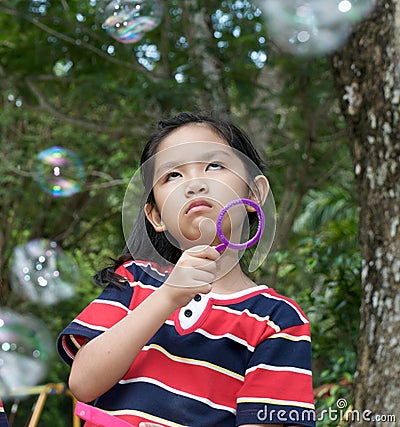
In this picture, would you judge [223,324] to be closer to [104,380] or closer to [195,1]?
[104,380]

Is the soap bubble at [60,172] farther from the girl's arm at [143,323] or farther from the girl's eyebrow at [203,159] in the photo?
the girl's arm at [143,323]

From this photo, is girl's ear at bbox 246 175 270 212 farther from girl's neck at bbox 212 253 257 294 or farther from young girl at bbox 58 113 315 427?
girl's neck at bbox 212 253 257 294

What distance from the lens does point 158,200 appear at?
4.01 ft

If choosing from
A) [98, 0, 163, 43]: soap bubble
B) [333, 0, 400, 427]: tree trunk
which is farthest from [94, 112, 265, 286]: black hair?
[98, 0, 163, 43]: soap bubble

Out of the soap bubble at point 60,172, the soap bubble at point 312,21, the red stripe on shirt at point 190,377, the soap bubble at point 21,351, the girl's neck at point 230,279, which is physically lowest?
the soap bubble at point 60,172

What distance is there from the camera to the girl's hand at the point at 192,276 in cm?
104

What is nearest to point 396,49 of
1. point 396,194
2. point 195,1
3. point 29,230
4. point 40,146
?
point 396,194

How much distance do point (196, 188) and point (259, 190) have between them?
0.16 m

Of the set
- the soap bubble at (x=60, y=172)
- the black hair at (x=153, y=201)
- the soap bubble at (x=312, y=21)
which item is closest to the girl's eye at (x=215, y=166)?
the black hair at (x=153, y=201)

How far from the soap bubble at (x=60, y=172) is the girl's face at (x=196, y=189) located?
297cm

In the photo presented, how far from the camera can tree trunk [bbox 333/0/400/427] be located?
2279 millimetres

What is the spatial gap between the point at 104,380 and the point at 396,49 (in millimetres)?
1760

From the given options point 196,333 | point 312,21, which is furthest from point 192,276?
point 312,21

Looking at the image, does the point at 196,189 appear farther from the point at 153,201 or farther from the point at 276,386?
the point at 276,386
